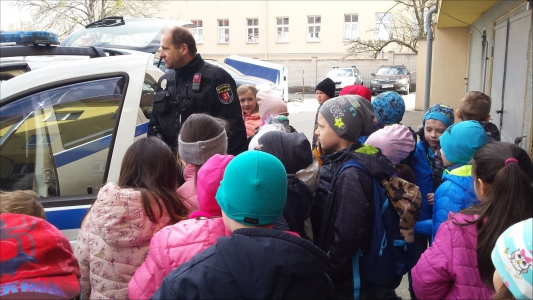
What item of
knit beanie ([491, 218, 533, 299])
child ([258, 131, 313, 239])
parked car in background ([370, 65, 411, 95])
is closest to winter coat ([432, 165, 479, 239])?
child ([258, 131, 313, 239])

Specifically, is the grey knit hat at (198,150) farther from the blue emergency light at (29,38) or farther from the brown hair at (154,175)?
the blue emergency light at (29,38)

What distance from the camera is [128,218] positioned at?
2154 mm

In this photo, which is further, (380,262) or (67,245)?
(380,262)

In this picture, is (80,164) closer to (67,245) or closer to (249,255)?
(67,245)

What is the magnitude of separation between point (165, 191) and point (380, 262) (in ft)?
3.71

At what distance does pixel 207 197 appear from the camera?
6.70ft

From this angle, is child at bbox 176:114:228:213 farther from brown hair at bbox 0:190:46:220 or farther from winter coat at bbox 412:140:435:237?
winter coat at bbox 412:140:435:237

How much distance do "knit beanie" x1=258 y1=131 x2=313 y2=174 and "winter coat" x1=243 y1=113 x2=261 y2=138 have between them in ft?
8.02

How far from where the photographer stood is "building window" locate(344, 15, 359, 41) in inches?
1414

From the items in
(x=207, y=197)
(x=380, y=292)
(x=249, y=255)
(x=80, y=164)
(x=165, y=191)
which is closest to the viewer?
(x=249, y=255)

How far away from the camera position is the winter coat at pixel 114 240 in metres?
2.14

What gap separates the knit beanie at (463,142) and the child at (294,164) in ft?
3.15

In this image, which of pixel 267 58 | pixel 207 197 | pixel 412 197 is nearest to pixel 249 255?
pixel 207 197

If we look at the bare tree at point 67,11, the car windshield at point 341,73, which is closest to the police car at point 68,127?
the bare tree at point 67,11
